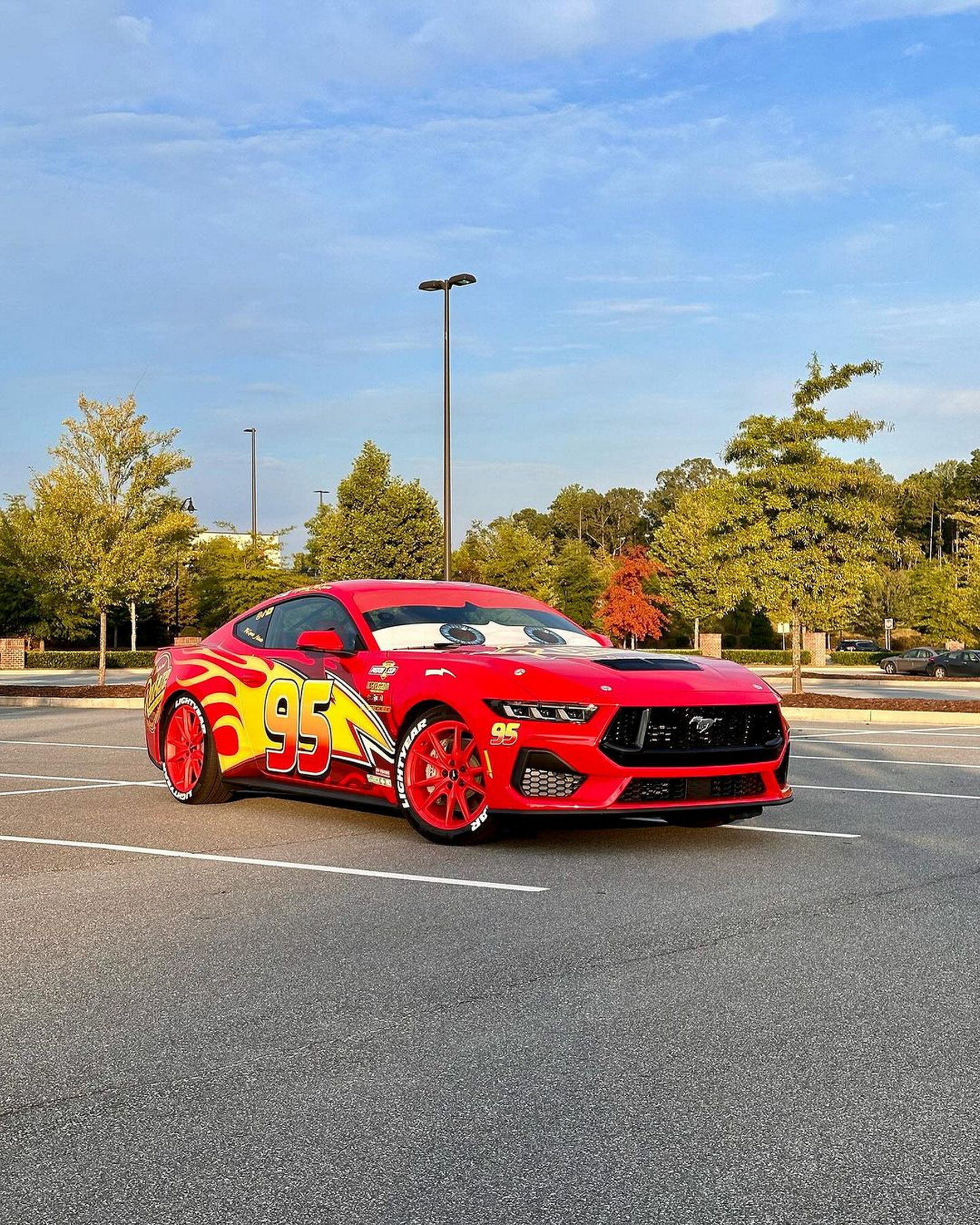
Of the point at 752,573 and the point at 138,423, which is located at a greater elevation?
the point at 138,423

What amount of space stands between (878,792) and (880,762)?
117 inches

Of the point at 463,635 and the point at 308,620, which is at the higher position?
the point at 308,620

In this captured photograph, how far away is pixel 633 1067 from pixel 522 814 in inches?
137

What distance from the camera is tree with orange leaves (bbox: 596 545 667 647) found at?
61.6m

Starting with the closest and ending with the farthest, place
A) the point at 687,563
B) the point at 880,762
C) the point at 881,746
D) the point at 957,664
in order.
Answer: the point at 880,762
the point at 881,746
the point at 957,664
the point at 687,563

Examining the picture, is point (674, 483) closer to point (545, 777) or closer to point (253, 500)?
point (253, 500)

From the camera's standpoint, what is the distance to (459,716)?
7789 millimetres

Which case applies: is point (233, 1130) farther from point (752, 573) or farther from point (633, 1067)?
point (752, 573)

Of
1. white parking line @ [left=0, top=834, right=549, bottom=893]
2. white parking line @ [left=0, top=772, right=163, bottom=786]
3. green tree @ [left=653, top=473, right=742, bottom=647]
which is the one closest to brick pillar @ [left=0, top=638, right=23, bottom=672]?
green tree @ [left=653, top=473, right=742, bottom=647]

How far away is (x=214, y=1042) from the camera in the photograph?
4258mm

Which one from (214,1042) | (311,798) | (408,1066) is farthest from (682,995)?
(311,798)

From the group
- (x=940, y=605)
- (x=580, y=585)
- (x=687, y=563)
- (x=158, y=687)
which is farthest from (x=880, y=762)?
(x=580, y=585)

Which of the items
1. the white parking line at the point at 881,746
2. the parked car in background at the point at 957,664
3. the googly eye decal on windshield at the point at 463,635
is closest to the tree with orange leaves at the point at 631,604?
the parked car in background at the point at 957,664

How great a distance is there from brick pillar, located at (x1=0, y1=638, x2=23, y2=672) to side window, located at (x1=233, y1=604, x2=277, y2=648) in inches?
1646
